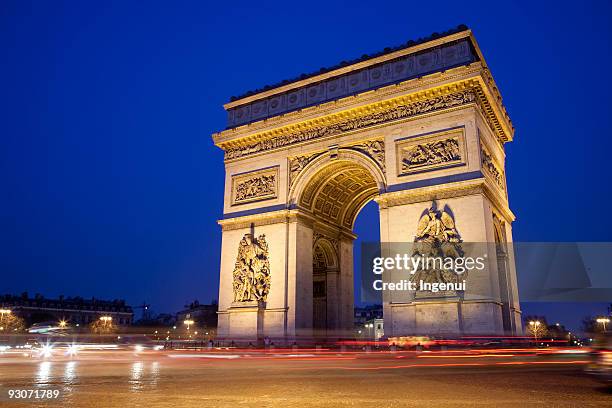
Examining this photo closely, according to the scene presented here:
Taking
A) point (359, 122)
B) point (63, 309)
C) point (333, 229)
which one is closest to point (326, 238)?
point (333, 229)

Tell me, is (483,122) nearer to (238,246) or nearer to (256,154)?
(256,154)

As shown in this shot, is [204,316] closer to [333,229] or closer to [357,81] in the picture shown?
[333,229]

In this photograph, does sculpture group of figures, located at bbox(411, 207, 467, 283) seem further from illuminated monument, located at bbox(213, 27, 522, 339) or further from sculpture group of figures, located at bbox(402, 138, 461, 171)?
sculpture group of figures, located at bbox(402, 138, 461, 171)

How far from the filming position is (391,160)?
21188 mm

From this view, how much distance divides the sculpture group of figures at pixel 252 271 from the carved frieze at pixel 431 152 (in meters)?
7.61

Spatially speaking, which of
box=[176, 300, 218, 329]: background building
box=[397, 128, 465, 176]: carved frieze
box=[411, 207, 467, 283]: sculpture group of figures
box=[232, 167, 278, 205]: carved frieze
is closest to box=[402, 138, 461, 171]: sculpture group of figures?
box=[397, 128, 465, 176]: carved frieze

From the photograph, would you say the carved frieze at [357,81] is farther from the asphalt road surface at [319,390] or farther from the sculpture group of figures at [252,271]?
the asphalt road surface at [319,390]

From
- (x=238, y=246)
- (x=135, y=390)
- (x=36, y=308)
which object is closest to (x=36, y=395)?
(x=135, y=390)

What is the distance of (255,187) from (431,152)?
30.0 ft

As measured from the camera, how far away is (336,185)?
25.3m

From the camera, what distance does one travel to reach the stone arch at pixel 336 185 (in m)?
22.4

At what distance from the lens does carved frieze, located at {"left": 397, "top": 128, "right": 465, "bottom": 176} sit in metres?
19.8

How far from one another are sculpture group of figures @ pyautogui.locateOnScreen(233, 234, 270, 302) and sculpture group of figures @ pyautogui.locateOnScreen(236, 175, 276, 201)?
225 centimetres

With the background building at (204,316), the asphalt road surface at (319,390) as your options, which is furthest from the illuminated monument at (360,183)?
the background building at (204,316)
